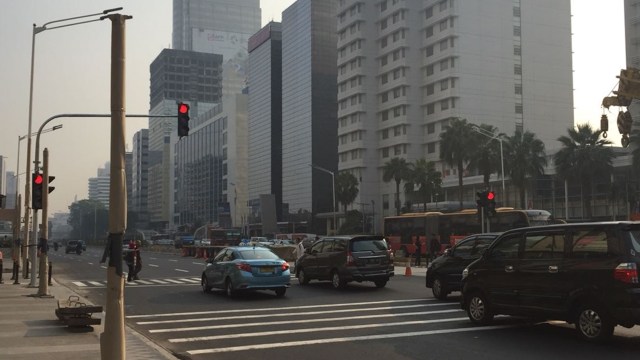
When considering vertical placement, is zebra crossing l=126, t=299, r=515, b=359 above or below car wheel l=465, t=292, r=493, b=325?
below

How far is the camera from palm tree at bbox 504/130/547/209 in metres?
67.0

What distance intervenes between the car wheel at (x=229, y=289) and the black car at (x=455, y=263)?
5.92 meters

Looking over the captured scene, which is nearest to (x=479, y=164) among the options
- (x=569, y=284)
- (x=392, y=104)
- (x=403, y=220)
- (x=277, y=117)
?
(x=403, y=220)

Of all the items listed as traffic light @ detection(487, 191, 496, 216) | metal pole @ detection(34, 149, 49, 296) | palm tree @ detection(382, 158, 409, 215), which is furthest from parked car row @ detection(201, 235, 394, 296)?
palm tree @ detection(382, 158, 409, 215)

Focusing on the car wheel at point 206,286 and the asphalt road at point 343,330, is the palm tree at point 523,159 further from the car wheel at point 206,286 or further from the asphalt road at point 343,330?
the car wheel at point 206,286

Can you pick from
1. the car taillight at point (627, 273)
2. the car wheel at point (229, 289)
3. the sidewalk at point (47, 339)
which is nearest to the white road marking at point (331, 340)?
the sidewalk at point (47, 339)

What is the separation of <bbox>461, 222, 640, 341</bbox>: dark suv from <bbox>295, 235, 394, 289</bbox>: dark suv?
807 cm

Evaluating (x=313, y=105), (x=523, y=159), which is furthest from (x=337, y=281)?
(x=313, y=105)

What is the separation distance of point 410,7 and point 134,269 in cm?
9249

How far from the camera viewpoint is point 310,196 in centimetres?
14050

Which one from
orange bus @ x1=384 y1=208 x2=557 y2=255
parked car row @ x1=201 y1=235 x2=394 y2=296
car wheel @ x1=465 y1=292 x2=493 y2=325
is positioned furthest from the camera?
orange bus @ x1=384 y1=208 x2=557 y2=255

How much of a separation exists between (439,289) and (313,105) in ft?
416

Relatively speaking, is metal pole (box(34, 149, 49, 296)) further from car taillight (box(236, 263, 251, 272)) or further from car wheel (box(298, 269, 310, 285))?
car wheel (box(298, 269, 310, 285))

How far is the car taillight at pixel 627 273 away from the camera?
30.7 ft
